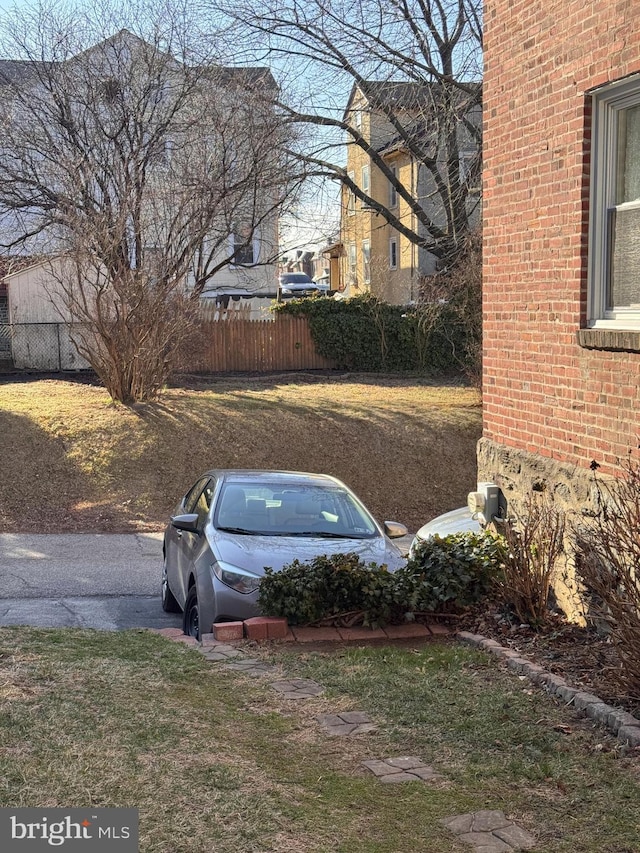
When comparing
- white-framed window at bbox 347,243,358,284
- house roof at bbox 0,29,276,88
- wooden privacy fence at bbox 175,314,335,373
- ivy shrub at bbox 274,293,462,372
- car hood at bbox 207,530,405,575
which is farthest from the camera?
white-framed window at bbox 347,243,358,284

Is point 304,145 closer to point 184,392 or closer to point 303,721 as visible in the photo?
point 184,392

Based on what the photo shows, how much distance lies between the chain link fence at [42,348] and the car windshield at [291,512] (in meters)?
17.9

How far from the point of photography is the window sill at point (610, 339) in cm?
582

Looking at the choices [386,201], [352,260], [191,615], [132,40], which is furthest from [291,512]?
[352,260]

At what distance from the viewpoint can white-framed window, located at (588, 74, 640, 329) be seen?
616cm

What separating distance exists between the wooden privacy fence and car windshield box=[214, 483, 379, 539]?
56.7ft

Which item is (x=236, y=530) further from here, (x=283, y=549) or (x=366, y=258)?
(x=366, y=258)

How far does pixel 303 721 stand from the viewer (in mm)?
4734

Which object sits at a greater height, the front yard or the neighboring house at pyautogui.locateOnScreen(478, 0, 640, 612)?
the neighboring house at pyautogui.locateOnScreen(478, 0, 640, 612)

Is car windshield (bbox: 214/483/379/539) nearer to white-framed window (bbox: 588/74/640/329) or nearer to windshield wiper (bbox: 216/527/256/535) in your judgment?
windshield wiper (bbox: 216/527/256/535)

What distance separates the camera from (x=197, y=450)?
54.3 feet

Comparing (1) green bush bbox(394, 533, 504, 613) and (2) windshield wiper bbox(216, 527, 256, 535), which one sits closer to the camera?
(1) green bush bbox(394, 533, 504, 613)

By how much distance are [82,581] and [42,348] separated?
16404mm

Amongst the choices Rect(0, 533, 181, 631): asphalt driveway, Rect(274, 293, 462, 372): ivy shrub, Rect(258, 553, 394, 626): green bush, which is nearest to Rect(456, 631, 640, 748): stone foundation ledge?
Rect(258, 553, 394, 626): green bush
